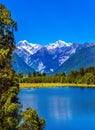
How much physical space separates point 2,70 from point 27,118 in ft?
7.08

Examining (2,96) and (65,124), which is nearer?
(2,96)

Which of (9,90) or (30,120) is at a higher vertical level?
(9,90)

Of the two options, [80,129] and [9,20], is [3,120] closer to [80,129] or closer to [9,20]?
[9,20]

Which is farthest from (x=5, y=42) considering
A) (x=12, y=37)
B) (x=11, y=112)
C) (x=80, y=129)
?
(x=80, y=129)

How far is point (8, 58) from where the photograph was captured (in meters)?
15.8

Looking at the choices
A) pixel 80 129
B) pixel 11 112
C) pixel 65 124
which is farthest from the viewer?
pixel 65 124

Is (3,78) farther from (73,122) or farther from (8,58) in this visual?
(73,122)

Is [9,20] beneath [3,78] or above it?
above

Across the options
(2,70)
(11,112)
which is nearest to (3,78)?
(2,70)

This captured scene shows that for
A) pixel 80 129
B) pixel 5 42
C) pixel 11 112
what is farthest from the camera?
pixel 80 129

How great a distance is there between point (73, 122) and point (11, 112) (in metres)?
47.6

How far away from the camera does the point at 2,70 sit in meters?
15.6

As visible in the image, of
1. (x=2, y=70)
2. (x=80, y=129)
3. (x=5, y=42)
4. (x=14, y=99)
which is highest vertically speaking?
(x=5, y=42)

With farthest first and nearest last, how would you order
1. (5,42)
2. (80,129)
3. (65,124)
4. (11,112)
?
(65,124) < (80,129) < (5,42) < (11,112)
